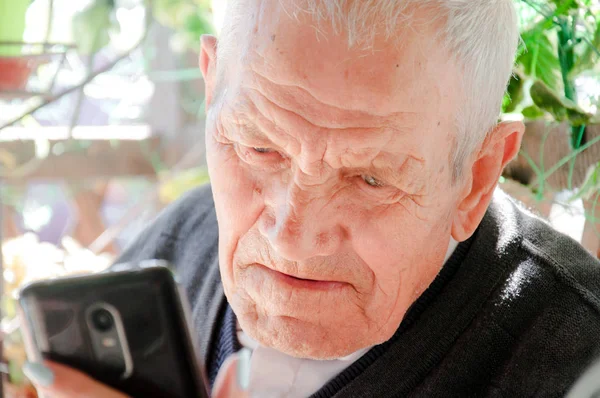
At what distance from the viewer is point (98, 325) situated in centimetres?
76

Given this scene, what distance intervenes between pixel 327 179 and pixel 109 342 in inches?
11.6

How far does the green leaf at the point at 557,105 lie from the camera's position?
3.41ft

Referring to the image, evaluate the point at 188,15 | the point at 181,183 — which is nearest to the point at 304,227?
the point at 181,183

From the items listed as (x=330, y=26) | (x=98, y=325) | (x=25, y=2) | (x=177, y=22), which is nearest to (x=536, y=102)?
(x=330, y=26)

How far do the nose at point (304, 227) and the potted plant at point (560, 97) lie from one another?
0.41 meters

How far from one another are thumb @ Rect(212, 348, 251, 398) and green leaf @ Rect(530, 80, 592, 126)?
0.59 m

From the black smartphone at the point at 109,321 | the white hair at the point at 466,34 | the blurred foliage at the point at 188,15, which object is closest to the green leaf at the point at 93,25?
the blurred foliage at the point at 188,15

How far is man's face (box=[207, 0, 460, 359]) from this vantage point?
773 mm

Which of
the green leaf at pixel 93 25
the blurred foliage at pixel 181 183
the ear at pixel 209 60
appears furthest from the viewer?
the blurred foliage at pixel 181 183

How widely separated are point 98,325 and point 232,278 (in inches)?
8.4

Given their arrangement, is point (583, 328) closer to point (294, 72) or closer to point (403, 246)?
point (403, 246)

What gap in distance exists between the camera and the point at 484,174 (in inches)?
36.2

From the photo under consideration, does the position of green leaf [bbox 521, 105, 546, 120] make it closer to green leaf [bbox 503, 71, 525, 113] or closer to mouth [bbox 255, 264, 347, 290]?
green leaf [bbox 503, 71, 525, 113]

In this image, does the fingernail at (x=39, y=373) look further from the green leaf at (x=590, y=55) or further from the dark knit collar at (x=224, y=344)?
the green leaf at (x=590, y=55)
